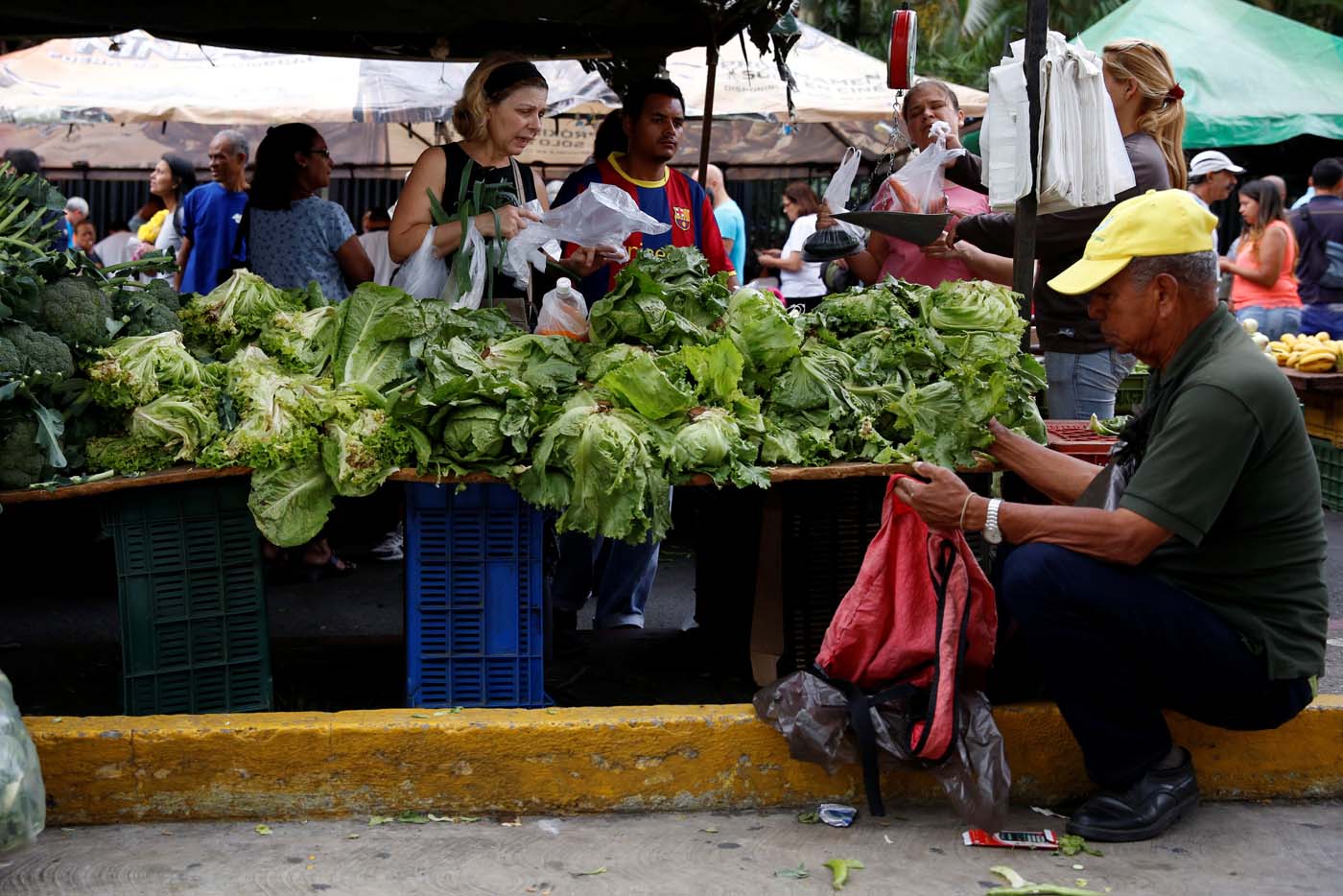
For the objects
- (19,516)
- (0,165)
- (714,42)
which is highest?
(714,42)

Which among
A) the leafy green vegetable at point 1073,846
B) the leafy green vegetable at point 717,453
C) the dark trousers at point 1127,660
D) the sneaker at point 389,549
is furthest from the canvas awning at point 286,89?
the leafy green vegetable at point 1073,846

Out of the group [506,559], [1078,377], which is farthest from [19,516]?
[1078,377]

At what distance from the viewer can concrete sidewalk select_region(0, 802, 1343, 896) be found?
333 centimetres

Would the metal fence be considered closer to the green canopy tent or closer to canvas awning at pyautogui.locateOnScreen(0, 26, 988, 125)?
the green canopy tent

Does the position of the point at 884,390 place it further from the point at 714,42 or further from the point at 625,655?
the point at 714,42

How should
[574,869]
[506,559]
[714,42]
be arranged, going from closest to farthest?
[574,869] → [506,559] → [714,42]

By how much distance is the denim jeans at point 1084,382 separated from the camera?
16.5 feet

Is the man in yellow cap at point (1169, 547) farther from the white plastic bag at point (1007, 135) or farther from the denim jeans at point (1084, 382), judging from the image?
the denim jeans at point (1084, 382)

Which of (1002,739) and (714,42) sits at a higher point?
(714,42)

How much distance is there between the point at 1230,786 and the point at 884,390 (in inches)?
61.2

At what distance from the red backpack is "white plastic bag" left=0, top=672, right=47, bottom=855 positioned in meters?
2.06

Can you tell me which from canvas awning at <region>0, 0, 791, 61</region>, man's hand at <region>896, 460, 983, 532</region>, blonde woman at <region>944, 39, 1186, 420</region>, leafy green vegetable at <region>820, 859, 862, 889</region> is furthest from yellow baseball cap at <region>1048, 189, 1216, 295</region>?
canvas awning at <region>0, 0, 791, 61</region>

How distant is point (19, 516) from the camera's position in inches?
283

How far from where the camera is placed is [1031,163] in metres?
4.46
